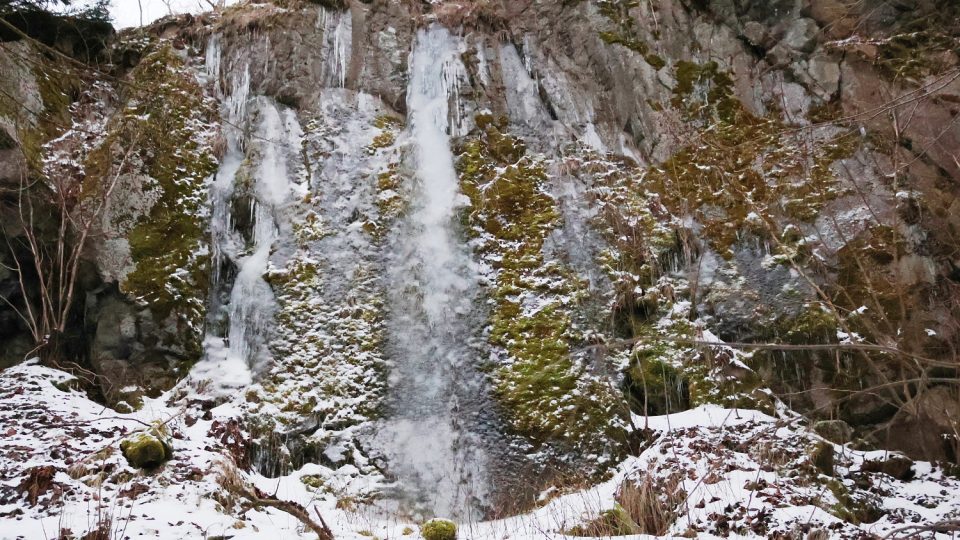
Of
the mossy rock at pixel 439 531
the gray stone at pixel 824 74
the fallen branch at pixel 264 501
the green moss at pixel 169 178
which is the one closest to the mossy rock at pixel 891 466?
the mossy rock at pixel 439 531

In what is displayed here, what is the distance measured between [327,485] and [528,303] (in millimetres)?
3004

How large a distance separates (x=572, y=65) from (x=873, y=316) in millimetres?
5664

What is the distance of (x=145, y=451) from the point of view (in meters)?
5.38

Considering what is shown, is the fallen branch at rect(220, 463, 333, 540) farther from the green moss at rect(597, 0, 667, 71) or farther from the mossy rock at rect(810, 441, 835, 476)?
the green moss at rect(597, 0, 667, 71)

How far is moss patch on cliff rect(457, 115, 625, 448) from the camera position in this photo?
6.84m

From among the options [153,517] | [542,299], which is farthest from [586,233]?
[153,517]

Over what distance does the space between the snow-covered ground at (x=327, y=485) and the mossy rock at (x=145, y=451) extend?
0.07m

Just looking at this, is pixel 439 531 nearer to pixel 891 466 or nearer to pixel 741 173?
pixel 891 466

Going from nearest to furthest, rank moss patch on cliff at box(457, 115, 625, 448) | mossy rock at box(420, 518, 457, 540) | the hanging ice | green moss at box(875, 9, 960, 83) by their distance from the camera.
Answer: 1. mossy rock at box(420, 518, 457, 540)
2. the hanging ice
3. moss patch on cliff at box(457, 115, 625, 448)
4. green moss at box(875, 9, 960, 83)

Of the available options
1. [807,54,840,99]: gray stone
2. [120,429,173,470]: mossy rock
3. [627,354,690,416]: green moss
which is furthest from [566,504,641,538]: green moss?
[807,54,840,99]: gray stone

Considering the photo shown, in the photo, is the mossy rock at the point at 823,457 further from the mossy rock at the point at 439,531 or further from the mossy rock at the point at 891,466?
the mossy rock at the point at 439,531

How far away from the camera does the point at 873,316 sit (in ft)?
23.4

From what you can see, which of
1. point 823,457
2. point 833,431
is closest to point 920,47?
point 833,431

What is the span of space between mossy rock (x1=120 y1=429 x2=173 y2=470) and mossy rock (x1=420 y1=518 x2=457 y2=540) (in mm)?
2278
